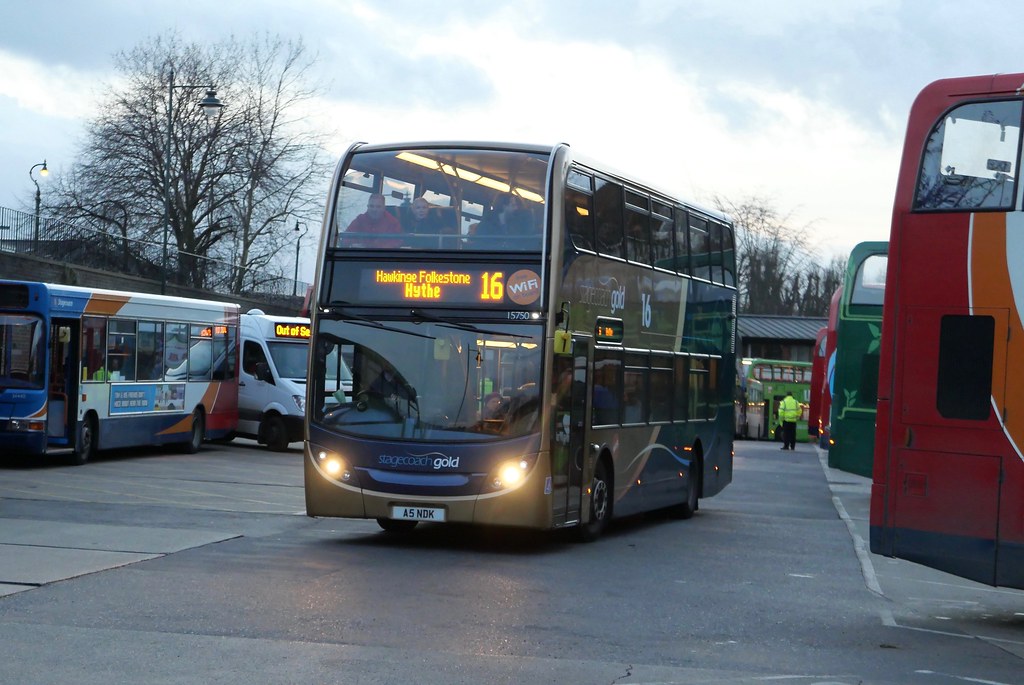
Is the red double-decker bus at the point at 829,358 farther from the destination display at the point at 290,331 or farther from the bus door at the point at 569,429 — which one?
the bus door at the point at 569,429

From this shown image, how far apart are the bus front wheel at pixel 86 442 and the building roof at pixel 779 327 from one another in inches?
2476

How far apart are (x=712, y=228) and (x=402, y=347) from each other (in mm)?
7871

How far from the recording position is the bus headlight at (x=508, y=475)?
45.8 feet

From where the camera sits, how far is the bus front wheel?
23.0m

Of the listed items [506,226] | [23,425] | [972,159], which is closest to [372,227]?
[506,226]

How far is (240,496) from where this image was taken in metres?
19.6

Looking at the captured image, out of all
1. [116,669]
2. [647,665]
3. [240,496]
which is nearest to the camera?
[116,669]

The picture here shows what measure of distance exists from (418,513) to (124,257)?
27.8m

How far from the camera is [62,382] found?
22656 millimetres

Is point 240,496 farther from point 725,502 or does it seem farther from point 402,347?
point 725,502

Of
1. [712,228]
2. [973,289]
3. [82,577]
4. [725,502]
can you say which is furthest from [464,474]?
[725,502]

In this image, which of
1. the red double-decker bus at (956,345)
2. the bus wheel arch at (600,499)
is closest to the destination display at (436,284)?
the bus wheel arch at (600,499)

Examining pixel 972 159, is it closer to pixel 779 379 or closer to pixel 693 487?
pixel 693 487

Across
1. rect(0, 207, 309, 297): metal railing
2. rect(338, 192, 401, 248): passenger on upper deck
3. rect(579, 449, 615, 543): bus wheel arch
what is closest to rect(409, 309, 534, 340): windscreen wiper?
rect(338, 192, 401, 248): passenger on upper deck
